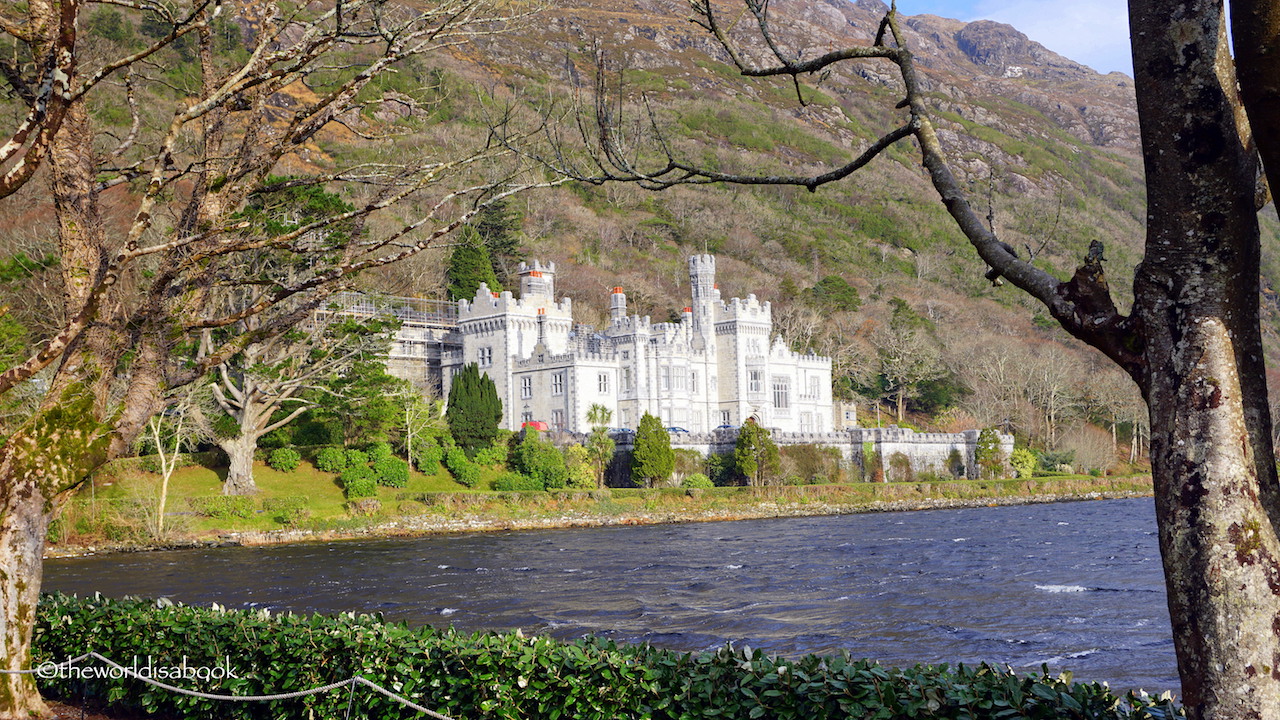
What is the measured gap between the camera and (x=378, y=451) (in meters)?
47.9

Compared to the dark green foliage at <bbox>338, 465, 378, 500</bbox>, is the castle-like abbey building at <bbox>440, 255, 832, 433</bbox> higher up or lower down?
higher up

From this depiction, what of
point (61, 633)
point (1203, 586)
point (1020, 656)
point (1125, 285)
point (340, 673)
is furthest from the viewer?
point (1125, 285)

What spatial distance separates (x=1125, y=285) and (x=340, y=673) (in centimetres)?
10714

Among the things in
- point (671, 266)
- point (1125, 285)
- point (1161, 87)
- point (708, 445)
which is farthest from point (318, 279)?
point (1125, 285)

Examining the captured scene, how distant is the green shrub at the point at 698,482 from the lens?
2140 inches

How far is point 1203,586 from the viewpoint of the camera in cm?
476

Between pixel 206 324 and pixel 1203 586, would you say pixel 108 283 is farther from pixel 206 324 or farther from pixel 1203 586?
pixel 1203 586

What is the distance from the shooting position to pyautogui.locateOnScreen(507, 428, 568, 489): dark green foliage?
172ft

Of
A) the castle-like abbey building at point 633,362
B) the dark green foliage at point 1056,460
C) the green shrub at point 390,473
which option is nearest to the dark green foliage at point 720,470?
the castle-like abbey building at point 633,362

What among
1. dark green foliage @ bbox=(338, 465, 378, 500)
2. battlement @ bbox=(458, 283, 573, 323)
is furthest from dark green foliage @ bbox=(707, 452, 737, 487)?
dark green foliage @ bbox=(338, 465, 378, 500)

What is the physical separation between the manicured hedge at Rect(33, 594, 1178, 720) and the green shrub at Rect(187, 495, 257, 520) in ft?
103

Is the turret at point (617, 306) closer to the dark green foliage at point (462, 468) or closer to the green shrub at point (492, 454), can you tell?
the green shrub at point (492, 454)

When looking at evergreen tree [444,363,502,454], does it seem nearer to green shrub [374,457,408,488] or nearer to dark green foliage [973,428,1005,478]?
green shrub [374,457,408,488]

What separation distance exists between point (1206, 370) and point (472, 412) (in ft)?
166
